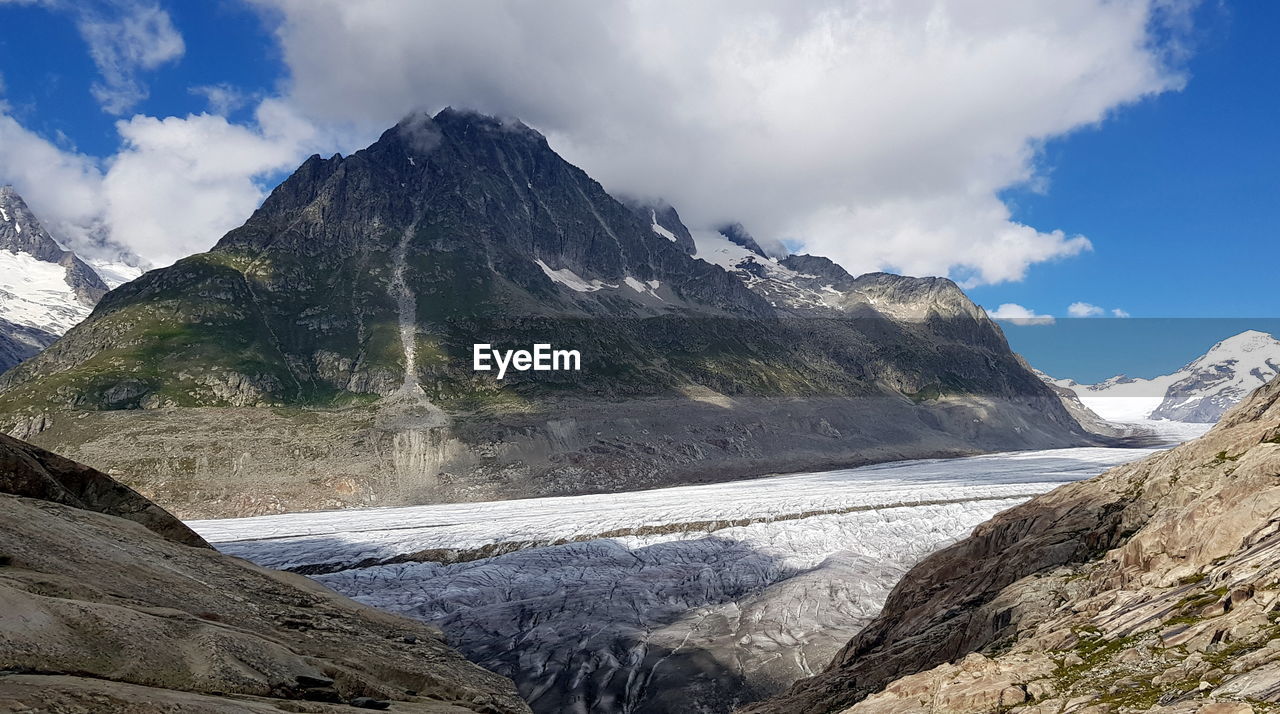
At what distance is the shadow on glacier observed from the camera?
37.9m

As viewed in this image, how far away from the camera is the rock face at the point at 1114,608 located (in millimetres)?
13820

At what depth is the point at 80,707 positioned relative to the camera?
12133 millimetres

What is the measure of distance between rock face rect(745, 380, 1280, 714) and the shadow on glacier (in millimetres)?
9747

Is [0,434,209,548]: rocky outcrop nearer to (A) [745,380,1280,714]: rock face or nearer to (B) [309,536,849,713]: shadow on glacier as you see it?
(B) [309,536,849,713]: shadow on glacier

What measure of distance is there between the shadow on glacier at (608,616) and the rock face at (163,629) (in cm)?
709

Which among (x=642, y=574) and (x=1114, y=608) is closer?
(x=1114, y=608)

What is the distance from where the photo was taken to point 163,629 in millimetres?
17500

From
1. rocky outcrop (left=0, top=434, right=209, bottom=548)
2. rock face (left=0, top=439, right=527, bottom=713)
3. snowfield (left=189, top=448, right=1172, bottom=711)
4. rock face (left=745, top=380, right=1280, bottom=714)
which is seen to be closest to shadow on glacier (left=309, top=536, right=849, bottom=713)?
snowfield (left=189, top=448, right=1172, bottom=711)

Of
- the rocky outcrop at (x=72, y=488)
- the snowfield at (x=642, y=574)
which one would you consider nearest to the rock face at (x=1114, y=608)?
the snowfield at (x=642, y=574)

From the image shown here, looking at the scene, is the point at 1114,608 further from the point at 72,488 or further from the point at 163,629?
the point at 72,488

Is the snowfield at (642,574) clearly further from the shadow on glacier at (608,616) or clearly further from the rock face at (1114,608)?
the rock face at (1114,608)

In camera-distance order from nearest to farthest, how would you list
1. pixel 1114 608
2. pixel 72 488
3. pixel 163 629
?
pixel 163 629
pixel 1114 608
pixel 72 488

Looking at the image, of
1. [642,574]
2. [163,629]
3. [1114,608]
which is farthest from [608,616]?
[1114,608]

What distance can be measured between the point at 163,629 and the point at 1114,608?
79.4 ft
